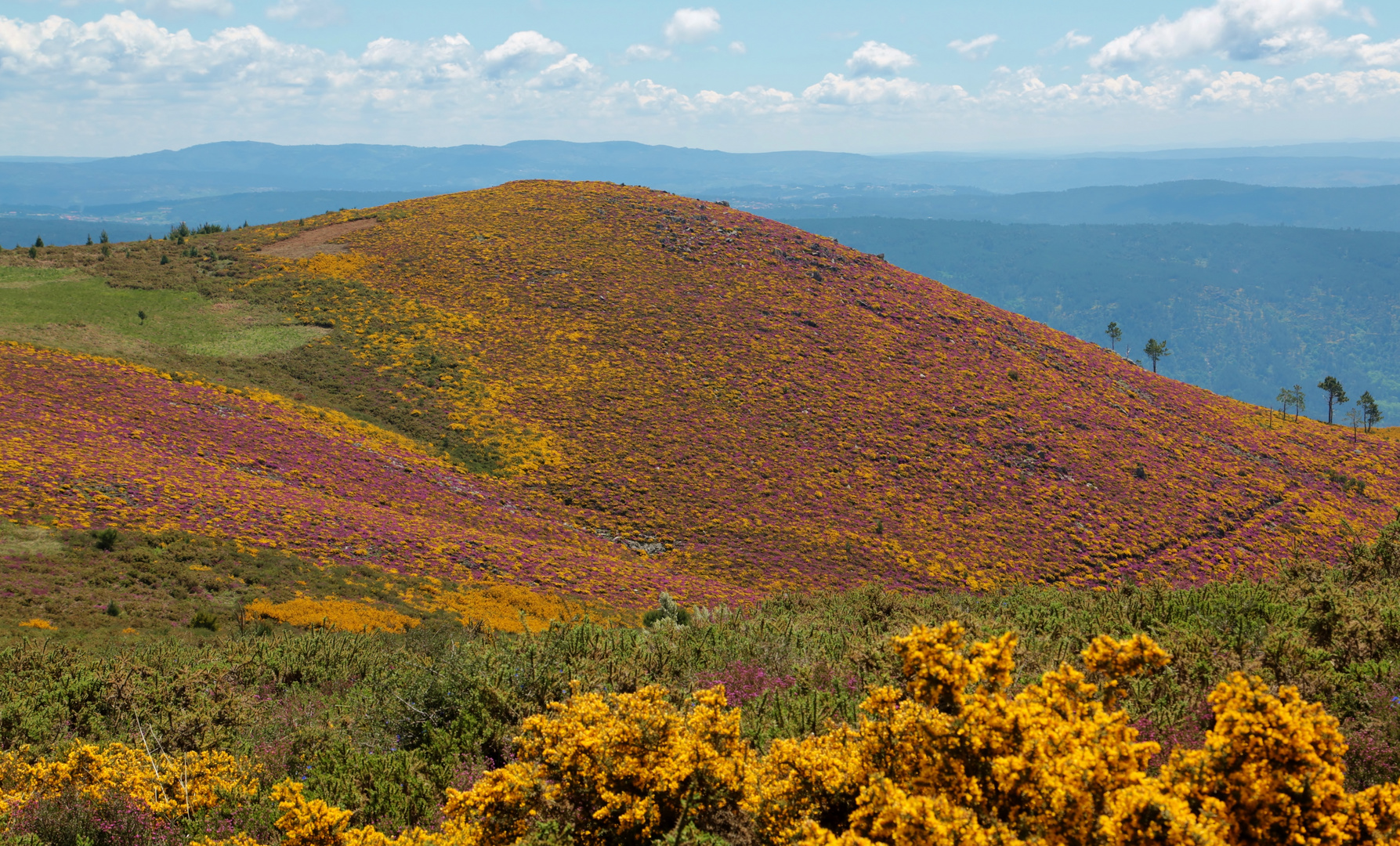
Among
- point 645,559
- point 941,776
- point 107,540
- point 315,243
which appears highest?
point 315,243

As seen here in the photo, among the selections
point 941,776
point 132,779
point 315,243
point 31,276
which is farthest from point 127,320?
point 941,776

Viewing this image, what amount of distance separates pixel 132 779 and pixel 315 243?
60.8 m

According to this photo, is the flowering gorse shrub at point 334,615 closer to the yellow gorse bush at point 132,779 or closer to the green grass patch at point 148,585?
the green grass patch at point 148,585

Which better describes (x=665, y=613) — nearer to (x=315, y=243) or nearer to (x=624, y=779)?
(x=624, y=779)

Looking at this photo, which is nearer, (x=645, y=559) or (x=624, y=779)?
(x=624, y=779)

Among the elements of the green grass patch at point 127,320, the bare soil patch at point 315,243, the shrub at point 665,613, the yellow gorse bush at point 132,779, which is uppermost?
the bare soil patch at point 315,243

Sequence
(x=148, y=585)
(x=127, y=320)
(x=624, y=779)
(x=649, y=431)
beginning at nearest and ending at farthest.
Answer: (x=624, y=779)
(x=148, y=585)
(x=649, y=431)
(x=127, y=320)

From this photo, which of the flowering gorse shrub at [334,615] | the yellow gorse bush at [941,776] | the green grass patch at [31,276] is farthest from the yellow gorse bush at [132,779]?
the green grass patch at [31,276]

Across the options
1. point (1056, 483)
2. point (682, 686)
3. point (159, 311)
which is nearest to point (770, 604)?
point (682, 686)

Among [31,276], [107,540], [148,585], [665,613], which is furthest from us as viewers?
[31,276]

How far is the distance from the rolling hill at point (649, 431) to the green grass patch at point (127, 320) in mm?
1811

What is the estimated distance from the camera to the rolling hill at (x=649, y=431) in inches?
1086

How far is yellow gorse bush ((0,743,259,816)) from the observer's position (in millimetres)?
7020

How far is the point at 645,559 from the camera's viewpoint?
102ft
